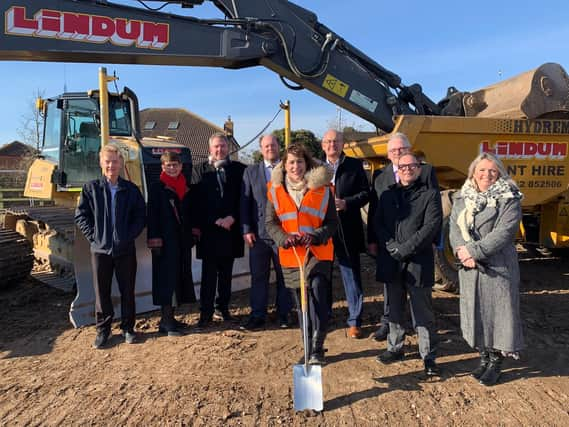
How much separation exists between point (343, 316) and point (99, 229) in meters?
2.58

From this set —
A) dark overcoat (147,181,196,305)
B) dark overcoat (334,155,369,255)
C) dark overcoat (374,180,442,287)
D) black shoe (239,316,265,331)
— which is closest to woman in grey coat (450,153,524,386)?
dark overcoat (374,180,442,287)

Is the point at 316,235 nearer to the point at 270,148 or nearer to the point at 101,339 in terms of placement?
the point at 270,148

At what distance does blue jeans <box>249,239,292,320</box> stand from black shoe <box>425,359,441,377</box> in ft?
5.05

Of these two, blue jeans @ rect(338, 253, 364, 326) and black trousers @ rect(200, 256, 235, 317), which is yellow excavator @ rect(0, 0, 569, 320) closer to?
black trousers @ rect(200, 256, 235, 317)

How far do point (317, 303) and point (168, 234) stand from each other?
1.66 m

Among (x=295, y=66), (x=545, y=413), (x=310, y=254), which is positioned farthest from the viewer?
(x=295, y=66)

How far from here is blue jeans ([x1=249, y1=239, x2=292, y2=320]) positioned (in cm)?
457

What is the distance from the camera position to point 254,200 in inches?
176

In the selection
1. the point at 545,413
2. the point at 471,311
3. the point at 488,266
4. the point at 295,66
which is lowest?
the point at 545,413

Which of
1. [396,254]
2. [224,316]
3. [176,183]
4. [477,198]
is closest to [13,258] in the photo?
[176,183]

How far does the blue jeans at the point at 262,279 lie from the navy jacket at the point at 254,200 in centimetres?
15

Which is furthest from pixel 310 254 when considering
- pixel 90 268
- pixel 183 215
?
pixel 90 268

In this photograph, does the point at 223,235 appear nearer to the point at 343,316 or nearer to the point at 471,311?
the point at 343,316

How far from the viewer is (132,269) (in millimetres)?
4367
